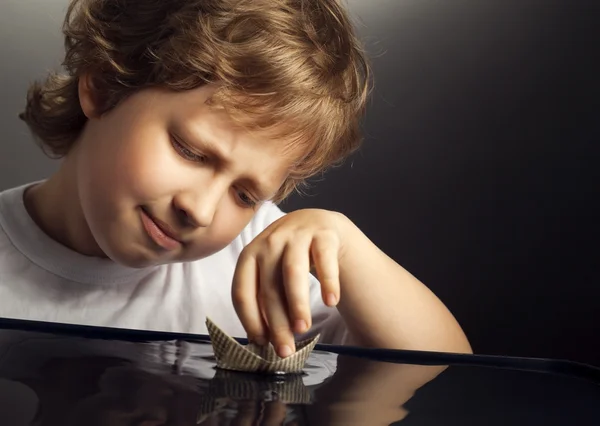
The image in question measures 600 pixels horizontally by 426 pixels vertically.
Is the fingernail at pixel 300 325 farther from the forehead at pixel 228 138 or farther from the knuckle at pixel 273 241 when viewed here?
the forehead at pixel 228 138

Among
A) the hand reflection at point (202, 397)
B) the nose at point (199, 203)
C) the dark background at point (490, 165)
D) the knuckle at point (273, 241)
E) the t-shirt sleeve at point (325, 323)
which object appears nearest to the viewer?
the hand reflection at point (202, 397)

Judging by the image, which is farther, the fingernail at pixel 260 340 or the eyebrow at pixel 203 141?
the eyebrow at pixel 203 141

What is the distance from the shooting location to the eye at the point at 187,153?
69cm

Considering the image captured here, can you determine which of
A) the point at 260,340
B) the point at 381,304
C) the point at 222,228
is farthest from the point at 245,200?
the point at 260,340

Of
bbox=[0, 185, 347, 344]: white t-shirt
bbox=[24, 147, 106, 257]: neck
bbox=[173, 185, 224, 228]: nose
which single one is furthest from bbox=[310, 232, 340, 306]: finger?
bbox=[24, 147, 106, 257]: neck

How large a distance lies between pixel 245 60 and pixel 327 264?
29 centimetres

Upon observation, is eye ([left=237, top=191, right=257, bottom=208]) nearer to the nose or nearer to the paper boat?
the nose

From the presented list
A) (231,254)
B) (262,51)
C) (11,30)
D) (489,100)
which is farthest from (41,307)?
(489,100)

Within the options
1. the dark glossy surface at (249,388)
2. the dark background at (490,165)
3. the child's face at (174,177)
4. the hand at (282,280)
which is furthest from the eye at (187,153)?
the dark background at (490,165)

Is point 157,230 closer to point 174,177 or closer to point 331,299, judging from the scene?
point 174,177

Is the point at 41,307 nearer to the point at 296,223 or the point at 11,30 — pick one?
the point at 296,223

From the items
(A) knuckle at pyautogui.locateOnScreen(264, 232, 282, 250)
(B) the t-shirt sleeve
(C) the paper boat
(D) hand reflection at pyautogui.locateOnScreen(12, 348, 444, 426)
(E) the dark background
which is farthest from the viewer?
(E) the dark background

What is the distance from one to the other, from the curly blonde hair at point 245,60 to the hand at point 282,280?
160mm

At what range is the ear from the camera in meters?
0.83
